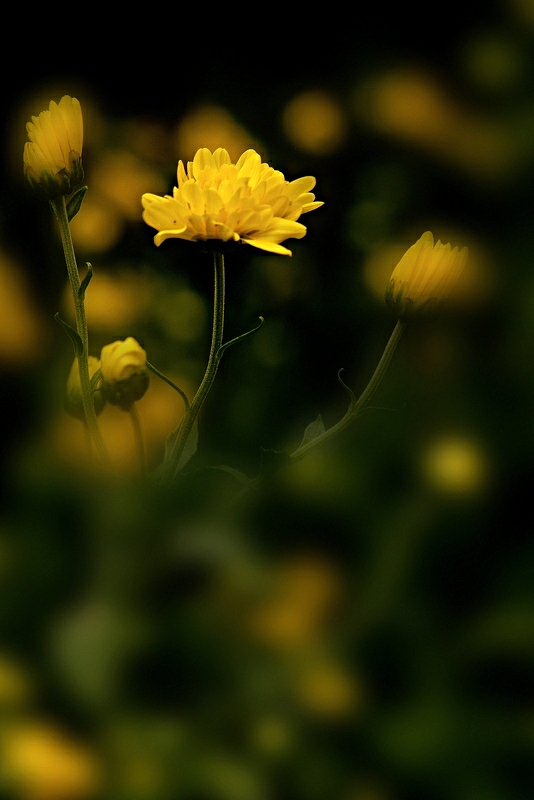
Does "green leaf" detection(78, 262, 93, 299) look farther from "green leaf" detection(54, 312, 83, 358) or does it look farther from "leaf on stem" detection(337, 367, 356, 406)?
"leaf on stem" detection(337, 367, 356, 406)

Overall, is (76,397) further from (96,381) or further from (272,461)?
(272,461)

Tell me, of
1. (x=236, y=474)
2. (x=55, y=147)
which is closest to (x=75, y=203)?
(x=55, y=147)

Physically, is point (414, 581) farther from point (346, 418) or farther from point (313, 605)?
point (346, 418)

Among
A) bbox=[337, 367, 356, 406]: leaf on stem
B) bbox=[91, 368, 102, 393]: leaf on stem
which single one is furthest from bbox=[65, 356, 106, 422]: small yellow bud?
bbox=[337, 367, 356, 406]: leaf on stem

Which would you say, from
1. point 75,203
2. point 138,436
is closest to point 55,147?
point 75,203

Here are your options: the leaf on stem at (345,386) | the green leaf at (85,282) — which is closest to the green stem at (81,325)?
the green leaf at (85,282)

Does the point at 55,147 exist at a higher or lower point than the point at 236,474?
higher
